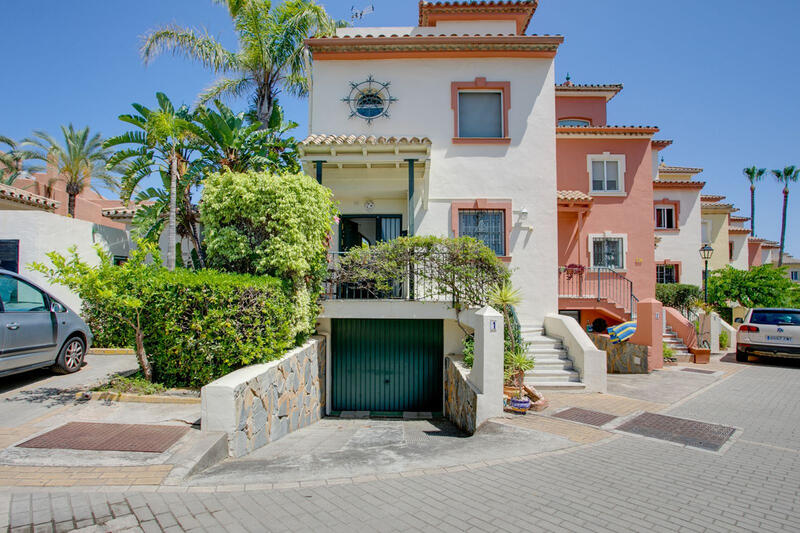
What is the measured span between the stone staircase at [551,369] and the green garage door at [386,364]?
2523 millimetres

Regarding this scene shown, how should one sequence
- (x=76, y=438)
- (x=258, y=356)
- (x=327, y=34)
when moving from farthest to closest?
1. (x=327, y=34)
2. (x=258, y=356)
3. (x=76, y=438)

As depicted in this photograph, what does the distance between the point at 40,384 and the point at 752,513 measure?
10156mm

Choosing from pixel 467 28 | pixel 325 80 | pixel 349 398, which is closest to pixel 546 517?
pixel 349 398

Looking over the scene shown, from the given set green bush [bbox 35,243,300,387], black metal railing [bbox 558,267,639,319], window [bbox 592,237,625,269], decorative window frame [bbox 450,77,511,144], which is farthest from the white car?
green bush [bbox 35,243,300,387]

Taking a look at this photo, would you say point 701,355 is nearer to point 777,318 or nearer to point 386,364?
point 777,318

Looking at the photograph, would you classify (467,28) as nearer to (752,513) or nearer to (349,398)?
(349,398)

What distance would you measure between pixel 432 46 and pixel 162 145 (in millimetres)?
7986

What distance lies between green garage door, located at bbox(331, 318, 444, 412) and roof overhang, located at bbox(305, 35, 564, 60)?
7736 mm

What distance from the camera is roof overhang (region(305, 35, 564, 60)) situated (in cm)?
1250

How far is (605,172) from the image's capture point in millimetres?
16391

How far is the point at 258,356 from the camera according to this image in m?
6.80

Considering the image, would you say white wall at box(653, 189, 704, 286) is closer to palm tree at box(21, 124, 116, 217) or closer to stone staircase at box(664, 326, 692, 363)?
stone staircase at box(664, 326, 692, 363)

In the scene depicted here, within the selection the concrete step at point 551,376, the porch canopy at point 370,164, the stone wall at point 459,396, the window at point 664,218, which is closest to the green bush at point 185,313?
the stone wall at point 459,396

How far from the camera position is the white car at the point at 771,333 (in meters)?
12.8
